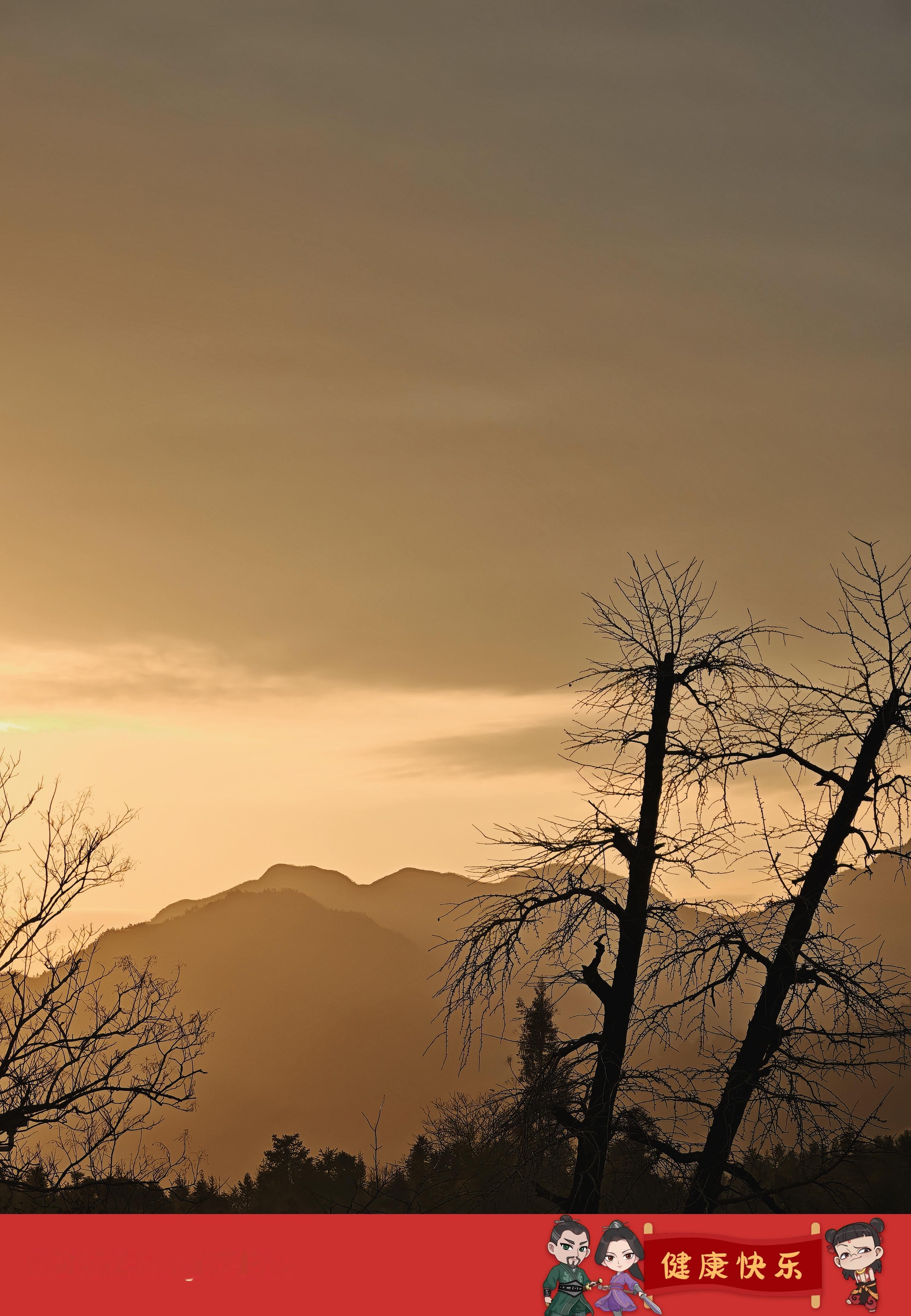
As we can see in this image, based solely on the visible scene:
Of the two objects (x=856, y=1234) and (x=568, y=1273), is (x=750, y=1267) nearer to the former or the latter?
(x=856, y=1234)

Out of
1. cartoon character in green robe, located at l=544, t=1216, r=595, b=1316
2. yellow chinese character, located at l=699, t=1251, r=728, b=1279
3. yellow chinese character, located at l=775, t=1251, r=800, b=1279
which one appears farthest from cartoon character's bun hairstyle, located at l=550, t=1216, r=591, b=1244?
yellow chinese character, located at l=775, t=1251, r=800, b=1279

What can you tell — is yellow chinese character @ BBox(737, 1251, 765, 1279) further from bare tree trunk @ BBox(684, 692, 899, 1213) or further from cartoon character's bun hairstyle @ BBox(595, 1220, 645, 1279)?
bare tree trunk @ BBox(684, 692, 899, 1213)

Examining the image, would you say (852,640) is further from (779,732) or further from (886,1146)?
(886,1146)

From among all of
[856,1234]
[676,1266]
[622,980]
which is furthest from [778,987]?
[676,1266]

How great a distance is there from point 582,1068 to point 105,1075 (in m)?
8.91

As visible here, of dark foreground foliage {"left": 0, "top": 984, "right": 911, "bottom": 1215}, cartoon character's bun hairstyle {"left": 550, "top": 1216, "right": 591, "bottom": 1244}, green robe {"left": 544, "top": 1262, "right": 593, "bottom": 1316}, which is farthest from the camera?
dark foreground foliage {"left": 0, "top": 984, "right": 911, "bottom": 1215}

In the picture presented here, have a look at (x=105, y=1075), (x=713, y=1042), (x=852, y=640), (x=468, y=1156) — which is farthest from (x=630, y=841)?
(x=105, y=1075)

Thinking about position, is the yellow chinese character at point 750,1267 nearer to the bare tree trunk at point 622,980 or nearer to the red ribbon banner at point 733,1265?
the red ribbon banner at point 733,1265

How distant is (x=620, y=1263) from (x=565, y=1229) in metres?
0.45

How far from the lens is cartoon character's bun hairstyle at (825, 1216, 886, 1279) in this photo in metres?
7.38

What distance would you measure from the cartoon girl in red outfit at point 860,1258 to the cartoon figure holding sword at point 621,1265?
1394 mm

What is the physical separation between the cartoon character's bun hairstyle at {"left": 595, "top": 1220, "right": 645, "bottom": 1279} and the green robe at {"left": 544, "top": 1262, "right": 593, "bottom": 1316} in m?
0.19

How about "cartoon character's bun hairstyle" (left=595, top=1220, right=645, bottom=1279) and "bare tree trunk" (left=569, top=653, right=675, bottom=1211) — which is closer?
"cartoon character's bun hairstyle" (left=595, top=1220, right=645, bottom=1279)

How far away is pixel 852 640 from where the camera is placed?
1012 centimetres
